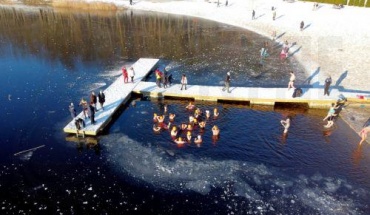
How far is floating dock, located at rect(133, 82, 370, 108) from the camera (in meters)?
29.2

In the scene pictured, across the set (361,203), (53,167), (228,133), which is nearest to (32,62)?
(53,167)

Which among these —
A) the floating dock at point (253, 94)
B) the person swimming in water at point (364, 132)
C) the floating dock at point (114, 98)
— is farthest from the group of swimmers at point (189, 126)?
the person swimming in water at point (364, 132)

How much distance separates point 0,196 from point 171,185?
9854 mm

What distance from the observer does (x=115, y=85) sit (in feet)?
105

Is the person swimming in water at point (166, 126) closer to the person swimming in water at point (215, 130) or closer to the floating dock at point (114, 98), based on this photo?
the person swimming in water at point (215, 130)

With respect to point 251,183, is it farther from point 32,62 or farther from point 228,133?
point 32,62

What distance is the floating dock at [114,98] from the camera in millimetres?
24969

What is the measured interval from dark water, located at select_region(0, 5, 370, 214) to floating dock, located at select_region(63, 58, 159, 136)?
0.81m

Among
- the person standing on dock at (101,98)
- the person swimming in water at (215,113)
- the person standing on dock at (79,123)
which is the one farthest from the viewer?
the person swimming in water at (215,113)

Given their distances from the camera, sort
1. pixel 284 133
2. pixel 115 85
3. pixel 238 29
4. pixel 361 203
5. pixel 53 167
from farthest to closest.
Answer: pixel 238 29 → pixel 115 85 → pixel 284 133 → pixel 53 167 → pixel 361 203

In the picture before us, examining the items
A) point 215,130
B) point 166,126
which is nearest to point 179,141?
point 166,126

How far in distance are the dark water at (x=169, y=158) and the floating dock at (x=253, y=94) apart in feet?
3.15

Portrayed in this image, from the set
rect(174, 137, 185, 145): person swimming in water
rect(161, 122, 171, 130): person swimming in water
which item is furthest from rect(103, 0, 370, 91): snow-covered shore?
rect(174, 137, 185, 145): person swimming in water

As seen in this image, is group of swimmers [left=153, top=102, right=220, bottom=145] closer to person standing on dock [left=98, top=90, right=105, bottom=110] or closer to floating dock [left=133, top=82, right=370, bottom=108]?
floating dock [left=133, top=82, right=370, bottom=108]
